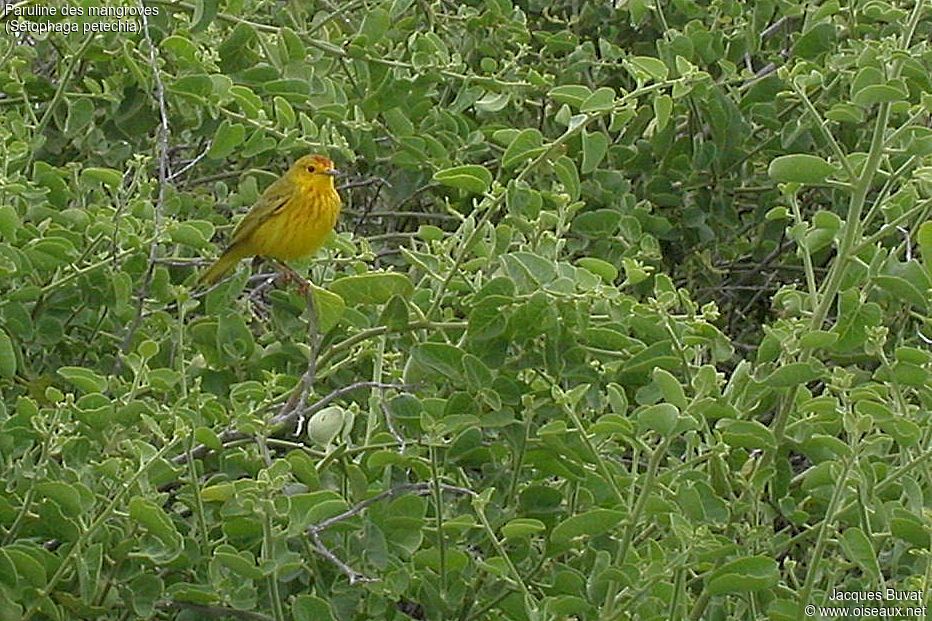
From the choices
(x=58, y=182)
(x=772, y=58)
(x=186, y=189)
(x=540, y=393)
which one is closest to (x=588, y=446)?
(x=540, y=393)

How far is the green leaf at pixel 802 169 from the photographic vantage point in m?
2.71

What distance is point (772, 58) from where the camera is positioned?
4.58 m

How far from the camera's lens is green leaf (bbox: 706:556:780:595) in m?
2.60

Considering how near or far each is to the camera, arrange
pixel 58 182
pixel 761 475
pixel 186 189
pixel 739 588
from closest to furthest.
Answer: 1. pixel 739 588
2. pixel 761 475
3. pixel 58 182
4. pixel 186 189

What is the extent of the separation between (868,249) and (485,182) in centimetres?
65

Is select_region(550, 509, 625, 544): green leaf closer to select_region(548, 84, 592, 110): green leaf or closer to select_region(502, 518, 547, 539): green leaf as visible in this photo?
select_region(502, 518, 547, 539): green leaf

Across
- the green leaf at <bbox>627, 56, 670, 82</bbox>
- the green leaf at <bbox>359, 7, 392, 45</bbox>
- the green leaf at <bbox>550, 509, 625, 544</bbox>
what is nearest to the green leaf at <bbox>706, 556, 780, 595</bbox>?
the green leaf at <bbox>550, 509, 625, 544</bbox>

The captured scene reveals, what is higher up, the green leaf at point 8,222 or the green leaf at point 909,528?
the green leaf at point 8,222

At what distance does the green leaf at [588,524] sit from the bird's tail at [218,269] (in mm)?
1183

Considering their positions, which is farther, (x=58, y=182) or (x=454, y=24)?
(x=454, y=24)

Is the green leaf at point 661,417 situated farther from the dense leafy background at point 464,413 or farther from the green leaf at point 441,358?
the green leaf at point 441,358

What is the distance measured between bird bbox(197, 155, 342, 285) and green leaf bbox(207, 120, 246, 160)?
254mm

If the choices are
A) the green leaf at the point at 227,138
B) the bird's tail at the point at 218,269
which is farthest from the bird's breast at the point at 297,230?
the green leaf at the point at 227,138

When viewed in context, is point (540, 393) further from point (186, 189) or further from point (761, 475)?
point (186, 189)
